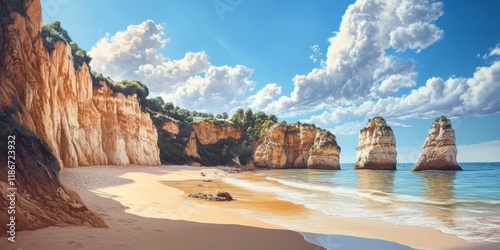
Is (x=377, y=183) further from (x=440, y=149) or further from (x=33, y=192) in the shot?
(x=440, y=149)

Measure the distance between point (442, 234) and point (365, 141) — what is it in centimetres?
6953

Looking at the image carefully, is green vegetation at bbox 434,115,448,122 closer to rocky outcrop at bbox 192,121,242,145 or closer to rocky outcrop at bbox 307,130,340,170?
rocky outcrop at bbox 307,130,340,170

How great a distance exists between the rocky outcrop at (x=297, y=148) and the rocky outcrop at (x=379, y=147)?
8.72 m

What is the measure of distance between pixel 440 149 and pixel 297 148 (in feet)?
124

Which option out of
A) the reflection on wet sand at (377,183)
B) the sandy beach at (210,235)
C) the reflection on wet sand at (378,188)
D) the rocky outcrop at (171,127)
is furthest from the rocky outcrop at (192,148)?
the sandy beach at (210,235)

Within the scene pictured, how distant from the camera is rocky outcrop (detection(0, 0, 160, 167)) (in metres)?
11.5

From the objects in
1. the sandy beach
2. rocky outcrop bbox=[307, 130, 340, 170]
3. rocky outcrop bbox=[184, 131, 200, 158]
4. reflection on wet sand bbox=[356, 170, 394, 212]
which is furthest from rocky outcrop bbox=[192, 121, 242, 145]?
the sandy beach

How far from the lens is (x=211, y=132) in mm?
89562

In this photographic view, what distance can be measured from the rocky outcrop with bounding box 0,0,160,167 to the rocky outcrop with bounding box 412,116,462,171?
2050 inches

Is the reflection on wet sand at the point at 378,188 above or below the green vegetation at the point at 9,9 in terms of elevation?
below

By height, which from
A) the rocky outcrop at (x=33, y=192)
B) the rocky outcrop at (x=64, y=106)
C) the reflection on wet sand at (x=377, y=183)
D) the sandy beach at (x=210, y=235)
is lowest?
the reflection on wet sand at (x=377, y=183)

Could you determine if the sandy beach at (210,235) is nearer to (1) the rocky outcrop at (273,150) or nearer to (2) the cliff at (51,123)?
(2) the cliff at (51,123)

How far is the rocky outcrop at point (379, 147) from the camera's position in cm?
6738

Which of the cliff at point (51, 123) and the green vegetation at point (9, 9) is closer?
the cliff at point (51, 123)
